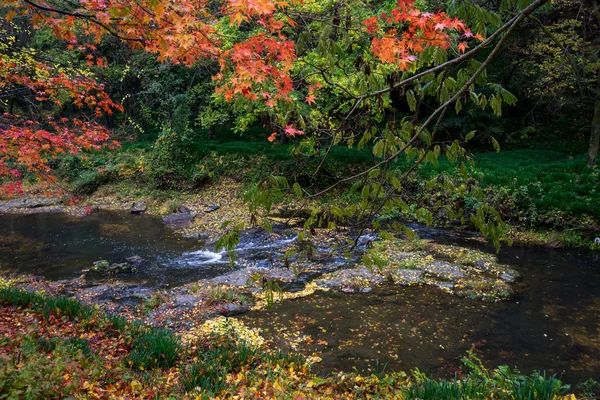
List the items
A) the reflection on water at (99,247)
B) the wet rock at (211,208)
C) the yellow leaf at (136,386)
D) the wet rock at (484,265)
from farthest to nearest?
the wet rock at (211,208), the reflection on water at (99,247), the wet rock at (484,265), the yellow leaf at (136,386)

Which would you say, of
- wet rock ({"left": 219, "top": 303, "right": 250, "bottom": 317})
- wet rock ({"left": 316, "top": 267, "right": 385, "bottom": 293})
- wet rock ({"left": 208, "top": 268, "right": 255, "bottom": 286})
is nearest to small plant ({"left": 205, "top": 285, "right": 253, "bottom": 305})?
wet rock ({"left": 219, "top": 303, "right": 250, "bottom": 317})

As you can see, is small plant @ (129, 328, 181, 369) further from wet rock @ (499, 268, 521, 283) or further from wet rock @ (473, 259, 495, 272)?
wet rock @ (473, 259, 495, 272)

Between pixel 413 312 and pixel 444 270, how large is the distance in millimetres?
2592

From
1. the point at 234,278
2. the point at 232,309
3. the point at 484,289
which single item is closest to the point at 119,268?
the point at 234,278

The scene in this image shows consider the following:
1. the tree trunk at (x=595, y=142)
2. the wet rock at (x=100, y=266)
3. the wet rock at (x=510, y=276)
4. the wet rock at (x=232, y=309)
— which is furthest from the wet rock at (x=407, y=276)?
the tree trunk at (x=595, y=142)

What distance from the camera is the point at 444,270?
991cm

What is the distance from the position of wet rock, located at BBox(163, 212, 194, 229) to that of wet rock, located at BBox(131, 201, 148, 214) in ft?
5.69

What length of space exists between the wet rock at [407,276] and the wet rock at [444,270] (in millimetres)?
371

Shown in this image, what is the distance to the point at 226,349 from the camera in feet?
17.4

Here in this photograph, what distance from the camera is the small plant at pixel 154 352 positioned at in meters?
4.84

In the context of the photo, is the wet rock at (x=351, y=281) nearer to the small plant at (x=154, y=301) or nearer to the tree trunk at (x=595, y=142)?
the small plant at (x=154, y=301)

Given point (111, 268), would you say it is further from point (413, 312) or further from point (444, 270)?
point (444, 270)

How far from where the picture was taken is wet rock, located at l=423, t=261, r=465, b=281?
376 inches

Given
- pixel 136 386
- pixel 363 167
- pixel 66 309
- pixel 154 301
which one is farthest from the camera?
pixel 363 167
